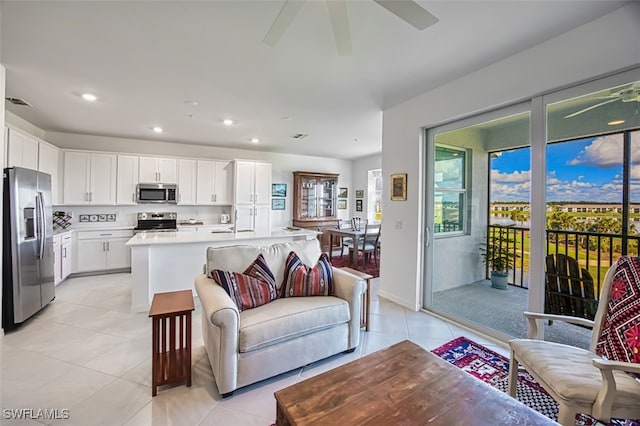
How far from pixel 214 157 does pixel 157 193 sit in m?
1.44

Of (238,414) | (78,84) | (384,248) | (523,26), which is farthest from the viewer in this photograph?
(384,248)

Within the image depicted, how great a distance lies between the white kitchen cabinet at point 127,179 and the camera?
5.23 metres

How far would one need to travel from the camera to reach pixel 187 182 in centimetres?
576

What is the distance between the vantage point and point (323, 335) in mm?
2268

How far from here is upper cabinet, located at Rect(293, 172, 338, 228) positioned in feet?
23.0

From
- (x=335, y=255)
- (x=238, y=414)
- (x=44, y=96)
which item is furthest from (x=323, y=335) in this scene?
(x=335, y=255)

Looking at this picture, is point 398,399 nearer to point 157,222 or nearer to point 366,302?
point 366,302

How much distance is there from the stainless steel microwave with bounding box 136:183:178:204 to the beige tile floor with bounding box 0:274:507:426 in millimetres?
2361

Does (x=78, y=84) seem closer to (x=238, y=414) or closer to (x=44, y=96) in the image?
(x=44, y=96)

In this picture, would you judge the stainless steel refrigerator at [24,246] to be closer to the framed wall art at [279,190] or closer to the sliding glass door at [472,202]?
the framed wall art at [279,190]

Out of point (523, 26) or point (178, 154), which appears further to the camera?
point (178, 154)

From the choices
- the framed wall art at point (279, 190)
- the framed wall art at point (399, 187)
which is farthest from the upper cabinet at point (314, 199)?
the framed wall art at point (399, 187)

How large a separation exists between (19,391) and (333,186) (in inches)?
249

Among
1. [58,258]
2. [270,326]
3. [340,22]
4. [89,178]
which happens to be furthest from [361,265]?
[89,178]
